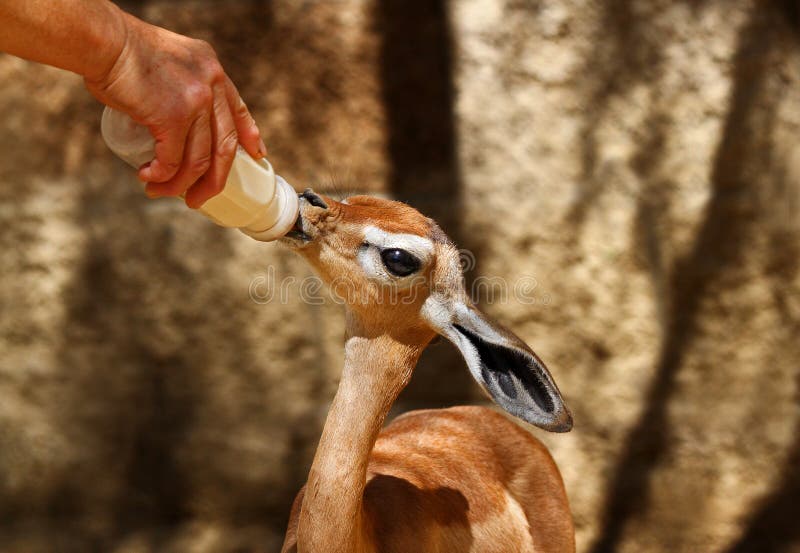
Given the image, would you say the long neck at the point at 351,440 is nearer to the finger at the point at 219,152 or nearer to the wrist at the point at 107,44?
the finger at the point at 219,152

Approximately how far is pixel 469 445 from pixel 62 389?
2.20 m

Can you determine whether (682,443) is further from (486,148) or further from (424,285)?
(424,285)

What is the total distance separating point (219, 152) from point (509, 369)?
102cm

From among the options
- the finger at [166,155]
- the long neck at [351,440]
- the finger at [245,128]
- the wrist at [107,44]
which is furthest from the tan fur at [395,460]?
the wrist at [107,44]

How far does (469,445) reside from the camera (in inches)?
134

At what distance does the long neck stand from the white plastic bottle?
0.42 meters

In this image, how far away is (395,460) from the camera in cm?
312

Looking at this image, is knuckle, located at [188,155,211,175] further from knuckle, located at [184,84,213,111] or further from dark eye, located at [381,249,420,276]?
dark eye, located at [381,249,420,276]

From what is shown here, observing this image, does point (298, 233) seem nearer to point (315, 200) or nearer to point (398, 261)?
point (315, 200)

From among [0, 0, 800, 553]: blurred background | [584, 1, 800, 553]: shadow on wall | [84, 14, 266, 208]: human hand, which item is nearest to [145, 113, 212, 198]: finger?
[84, 14, 266, 208]: human hand

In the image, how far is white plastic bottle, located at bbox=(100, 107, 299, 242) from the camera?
2.10m

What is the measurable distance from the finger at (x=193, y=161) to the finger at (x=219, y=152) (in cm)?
2

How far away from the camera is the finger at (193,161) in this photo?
2062 mm

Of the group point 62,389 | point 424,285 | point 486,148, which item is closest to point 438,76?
point 486,148
